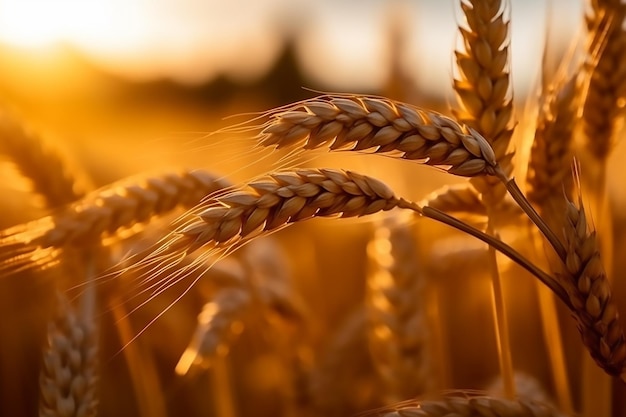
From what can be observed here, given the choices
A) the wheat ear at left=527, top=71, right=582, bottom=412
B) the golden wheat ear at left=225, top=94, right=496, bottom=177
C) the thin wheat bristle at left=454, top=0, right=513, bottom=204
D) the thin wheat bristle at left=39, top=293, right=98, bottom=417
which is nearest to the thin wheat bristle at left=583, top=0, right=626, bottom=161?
the wheat ear at left=527, top=71, right=582, bottom=412

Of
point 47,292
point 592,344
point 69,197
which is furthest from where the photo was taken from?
point 47,292

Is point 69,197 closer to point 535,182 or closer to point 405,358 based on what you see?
point 405,358

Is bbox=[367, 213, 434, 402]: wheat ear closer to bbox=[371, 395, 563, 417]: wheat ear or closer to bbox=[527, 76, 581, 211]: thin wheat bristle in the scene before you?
bbox=[527, 76, 581, 211]: thin wheat bristle

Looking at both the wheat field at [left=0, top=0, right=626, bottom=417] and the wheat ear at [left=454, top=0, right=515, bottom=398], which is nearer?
the wheat field at [left=0, top=0, right=626, bottom=417]

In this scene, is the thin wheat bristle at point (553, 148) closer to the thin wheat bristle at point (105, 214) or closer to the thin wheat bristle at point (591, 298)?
the thin wheat bristle at point (591, 298)

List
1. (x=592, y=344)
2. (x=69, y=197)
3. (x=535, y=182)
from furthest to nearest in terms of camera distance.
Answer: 1. (x=69, y=197)
2. (x=535, y=182)
3. (x=592, y=344)

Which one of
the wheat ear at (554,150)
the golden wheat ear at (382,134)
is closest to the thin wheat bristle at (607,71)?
the wheat ear at (554,150)

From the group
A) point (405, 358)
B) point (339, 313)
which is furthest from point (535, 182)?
point (339, 313)
